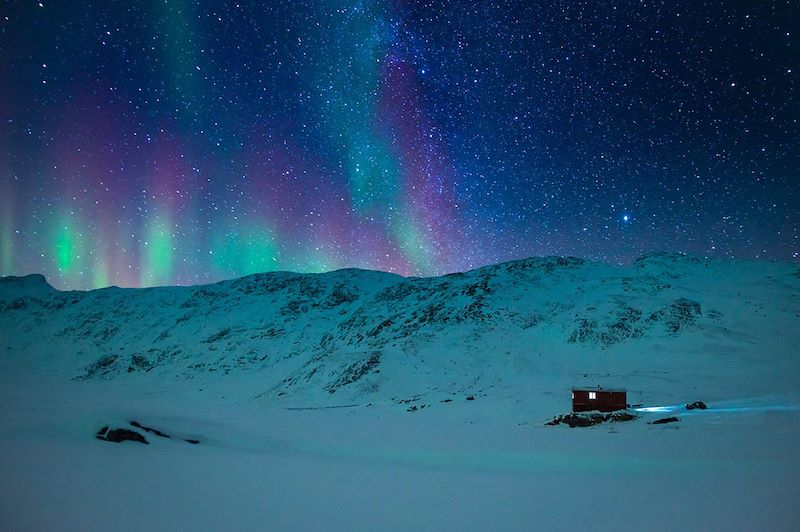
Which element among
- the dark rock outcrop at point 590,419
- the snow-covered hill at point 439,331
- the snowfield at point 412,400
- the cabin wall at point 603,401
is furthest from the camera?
the snow-covered hill at point 439,331

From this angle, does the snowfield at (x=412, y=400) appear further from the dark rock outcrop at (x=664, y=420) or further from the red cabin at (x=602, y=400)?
the red cabin at (x=602, y=400)

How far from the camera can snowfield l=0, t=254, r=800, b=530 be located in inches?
316

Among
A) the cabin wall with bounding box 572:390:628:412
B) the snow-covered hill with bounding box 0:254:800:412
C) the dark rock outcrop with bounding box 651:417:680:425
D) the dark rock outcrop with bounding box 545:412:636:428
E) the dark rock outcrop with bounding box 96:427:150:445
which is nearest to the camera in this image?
the dark rock outcrop with bounding box 96:427:150:445

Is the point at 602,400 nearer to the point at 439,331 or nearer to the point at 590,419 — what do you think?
the point at 590,419

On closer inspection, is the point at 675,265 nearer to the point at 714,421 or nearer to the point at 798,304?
the point at 798,304

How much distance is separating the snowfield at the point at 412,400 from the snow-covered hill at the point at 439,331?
1.93ft

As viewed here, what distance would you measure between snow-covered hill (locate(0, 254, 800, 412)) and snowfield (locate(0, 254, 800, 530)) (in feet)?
1.93

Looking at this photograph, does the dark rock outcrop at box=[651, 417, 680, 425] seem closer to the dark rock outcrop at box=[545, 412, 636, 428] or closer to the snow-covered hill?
the dark rock outcrop at box=[545, 412, 636, 428]

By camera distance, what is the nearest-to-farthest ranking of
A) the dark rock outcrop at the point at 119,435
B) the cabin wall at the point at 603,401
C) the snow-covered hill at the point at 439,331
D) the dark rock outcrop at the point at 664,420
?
the dark rock outcrop at the point at 119,435 < the dark rock outcrop at the point at 664,420 < the cabin wall at the point at 603,401 < the snow-covered hill at the point at 439,331

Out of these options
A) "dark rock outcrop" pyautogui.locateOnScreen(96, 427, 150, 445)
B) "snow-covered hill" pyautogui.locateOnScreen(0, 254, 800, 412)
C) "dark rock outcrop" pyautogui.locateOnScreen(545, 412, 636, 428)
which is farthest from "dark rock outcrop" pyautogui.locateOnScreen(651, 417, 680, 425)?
"dark rock outcrop" pyautogui.locateOnScreen(96, 427, 150, 445)

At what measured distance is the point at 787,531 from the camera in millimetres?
7367

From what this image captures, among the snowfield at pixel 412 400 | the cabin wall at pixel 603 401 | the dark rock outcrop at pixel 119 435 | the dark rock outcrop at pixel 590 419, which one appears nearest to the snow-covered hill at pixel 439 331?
the snowfield at pixel 412 400

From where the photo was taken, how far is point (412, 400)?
53469 mm

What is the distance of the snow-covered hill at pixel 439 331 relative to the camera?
6103cm
